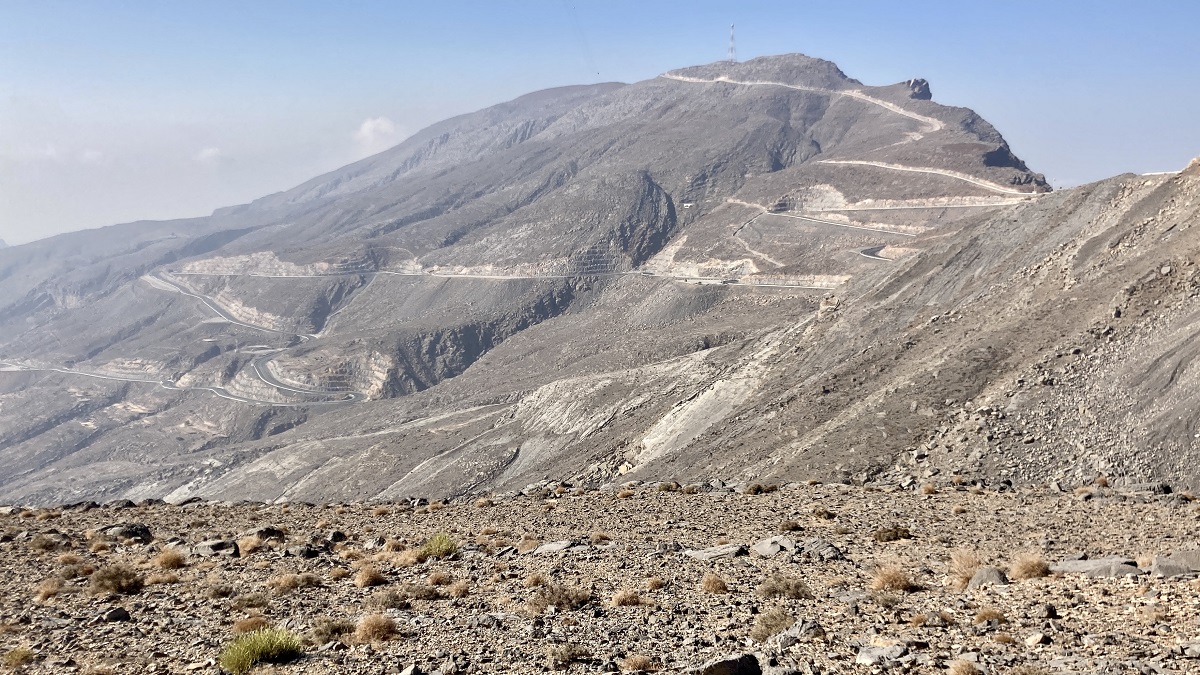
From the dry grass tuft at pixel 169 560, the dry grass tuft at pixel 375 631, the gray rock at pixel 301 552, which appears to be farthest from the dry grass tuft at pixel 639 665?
the dry grass tuft at pixel 169 560

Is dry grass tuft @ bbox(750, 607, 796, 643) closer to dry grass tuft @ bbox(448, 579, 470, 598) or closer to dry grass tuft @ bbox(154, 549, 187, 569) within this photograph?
dry grass tuft @ bbox(448, 579, 470, 598)

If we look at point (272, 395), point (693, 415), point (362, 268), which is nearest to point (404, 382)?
point (272, 395)

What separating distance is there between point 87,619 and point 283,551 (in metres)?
3.68

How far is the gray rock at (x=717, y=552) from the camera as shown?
12469mm

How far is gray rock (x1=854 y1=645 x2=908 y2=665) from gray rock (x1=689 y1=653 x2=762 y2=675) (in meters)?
0.95

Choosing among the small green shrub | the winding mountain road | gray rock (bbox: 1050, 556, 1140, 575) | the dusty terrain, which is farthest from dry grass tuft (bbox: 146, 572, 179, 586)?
the winding mountain road

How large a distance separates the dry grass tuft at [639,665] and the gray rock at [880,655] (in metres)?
1.88

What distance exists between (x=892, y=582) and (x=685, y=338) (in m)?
58.2

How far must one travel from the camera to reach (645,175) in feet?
531

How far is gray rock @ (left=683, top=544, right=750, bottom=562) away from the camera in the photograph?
1247cm

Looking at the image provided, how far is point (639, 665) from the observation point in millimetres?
7875

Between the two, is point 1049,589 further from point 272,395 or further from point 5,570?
point 272,395

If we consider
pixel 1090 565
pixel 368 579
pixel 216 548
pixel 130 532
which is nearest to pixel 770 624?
pixel 1090 565

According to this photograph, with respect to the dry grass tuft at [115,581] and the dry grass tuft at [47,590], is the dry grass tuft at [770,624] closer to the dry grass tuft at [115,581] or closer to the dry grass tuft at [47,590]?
the dry grass tuft at [115,581]
